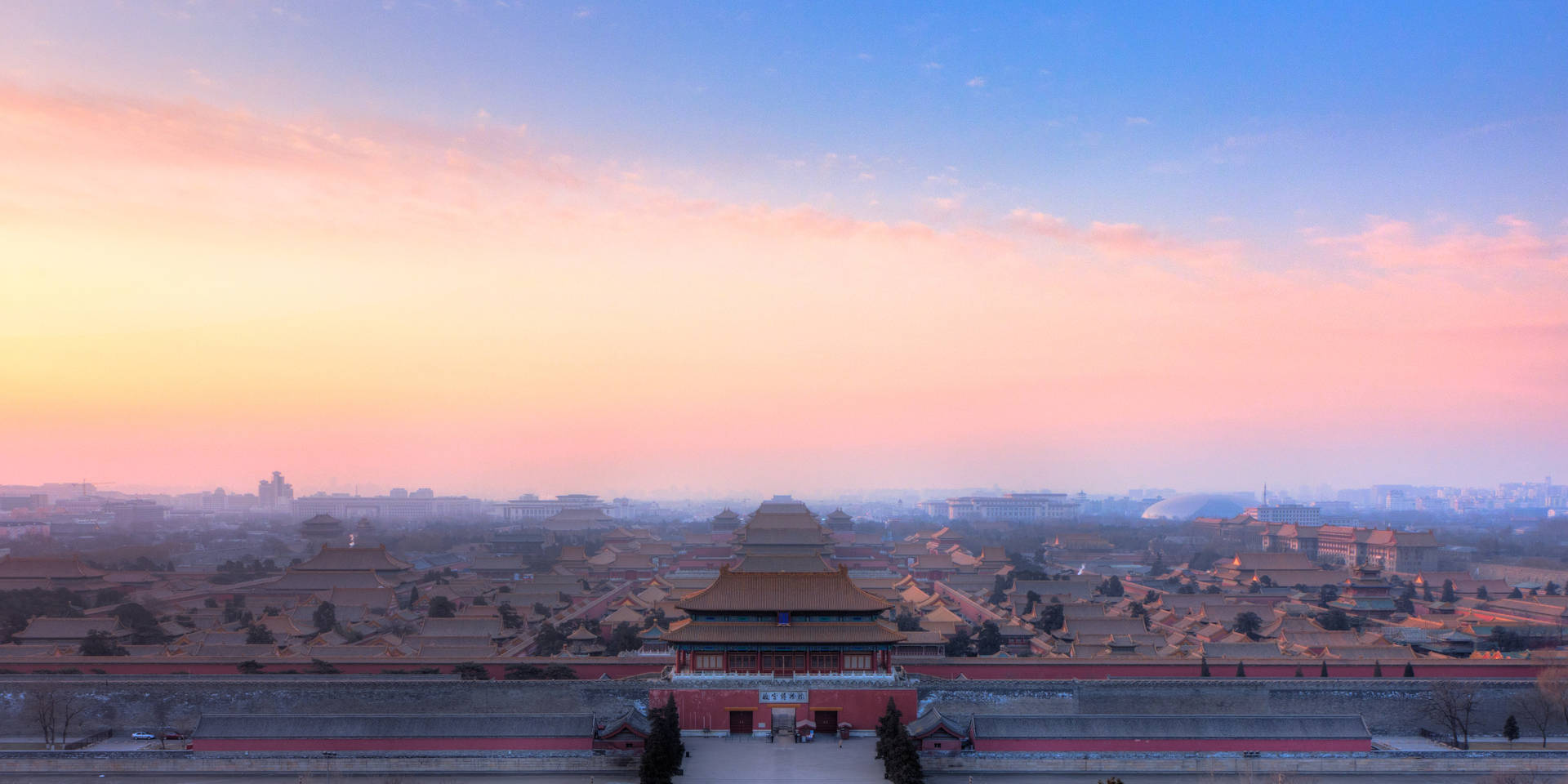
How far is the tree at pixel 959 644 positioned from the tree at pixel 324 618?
21.9m

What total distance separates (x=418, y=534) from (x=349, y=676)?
73.5m

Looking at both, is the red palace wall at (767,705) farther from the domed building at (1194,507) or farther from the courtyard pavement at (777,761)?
the domed building at (1194,507)

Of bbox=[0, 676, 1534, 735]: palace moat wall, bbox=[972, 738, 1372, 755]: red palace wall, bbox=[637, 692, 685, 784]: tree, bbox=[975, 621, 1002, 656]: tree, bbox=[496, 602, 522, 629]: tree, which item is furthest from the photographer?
bbox=[496, 602, 522, 629]: tree

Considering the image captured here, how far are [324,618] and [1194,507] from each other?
555 ft

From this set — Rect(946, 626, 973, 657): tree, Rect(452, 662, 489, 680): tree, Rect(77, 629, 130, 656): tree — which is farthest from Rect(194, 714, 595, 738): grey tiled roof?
Rect(946, 626, 973, 657): tree

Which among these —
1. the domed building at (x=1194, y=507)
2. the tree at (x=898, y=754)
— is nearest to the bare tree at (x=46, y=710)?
the tree at (x=898, y=754)

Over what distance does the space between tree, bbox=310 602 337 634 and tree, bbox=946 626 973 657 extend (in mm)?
21870

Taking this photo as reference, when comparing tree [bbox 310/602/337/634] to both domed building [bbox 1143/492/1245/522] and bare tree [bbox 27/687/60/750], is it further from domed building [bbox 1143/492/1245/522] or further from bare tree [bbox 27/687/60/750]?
domed building [bbox 1143/492/1245/522]

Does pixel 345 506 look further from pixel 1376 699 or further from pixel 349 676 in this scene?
pixel 1376 699

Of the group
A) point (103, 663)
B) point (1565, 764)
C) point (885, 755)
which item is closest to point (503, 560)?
point (103, 663)

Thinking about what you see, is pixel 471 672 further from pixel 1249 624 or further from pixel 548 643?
pixel 1249 624

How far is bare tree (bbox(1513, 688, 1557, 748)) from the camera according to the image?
2419 cm

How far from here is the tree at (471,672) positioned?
25.8 metres

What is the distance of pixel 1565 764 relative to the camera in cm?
2094
